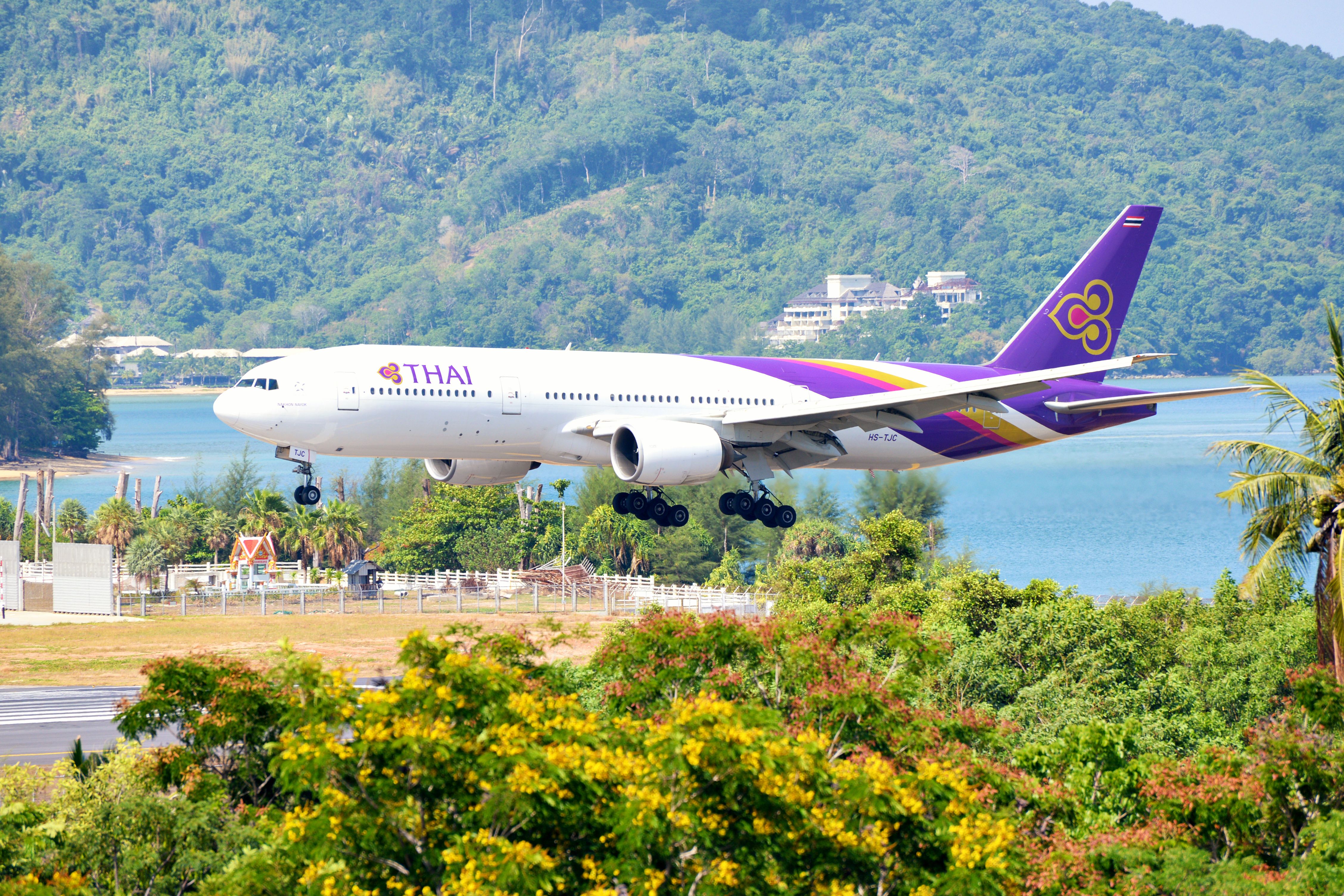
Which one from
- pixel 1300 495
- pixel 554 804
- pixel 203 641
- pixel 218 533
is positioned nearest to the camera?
pixel 554 804

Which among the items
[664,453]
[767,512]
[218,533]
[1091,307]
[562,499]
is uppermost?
[1091,307]

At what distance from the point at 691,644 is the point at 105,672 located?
154ft

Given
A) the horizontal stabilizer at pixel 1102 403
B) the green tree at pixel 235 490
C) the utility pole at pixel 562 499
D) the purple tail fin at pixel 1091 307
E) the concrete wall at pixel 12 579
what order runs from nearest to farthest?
the horizontal stabilizer at pixel 1102 403, the purple tail fin at pixel 1091 307, the concrete wall at pixel 12 579, the utility pole at pixel 562 499, the green tree at pixel 235 490

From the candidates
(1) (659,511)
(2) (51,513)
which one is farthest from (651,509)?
(2) (51,513)

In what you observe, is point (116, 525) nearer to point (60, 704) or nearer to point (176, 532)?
point (176, 532)

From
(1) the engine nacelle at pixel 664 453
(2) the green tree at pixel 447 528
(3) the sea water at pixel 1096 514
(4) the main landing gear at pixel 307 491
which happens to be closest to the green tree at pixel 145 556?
(2) the green tree at pixel 447 528

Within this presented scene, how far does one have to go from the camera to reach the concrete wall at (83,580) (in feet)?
279

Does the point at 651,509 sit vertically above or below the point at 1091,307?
below

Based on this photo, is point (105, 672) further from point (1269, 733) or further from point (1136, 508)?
point (1136, 508)

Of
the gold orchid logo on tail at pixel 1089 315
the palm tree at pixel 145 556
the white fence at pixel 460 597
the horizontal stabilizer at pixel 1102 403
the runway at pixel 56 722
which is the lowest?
the runway at pixel 56 722

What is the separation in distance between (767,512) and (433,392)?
12.9 metres

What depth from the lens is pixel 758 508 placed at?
50062 millimetres

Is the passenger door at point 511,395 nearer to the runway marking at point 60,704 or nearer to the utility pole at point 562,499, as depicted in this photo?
the runway marking at point 60,704

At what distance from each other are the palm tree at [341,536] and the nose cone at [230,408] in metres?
70.6
